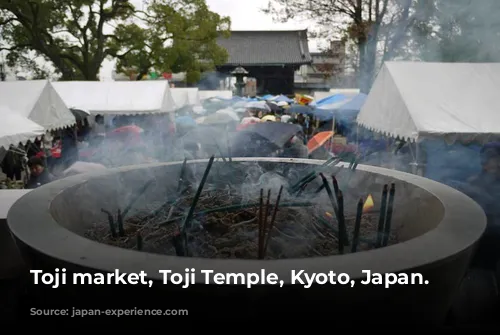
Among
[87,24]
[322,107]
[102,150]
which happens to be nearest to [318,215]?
[102,150]

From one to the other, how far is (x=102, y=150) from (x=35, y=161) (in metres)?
2.10

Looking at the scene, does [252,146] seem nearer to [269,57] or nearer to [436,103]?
[436,103]

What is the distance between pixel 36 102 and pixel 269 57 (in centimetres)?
2796

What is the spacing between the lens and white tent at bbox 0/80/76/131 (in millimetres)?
7363

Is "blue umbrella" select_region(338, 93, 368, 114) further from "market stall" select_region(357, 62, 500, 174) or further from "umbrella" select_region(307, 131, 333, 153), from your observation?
"market stall" select_region(357, 62, 500, 174)

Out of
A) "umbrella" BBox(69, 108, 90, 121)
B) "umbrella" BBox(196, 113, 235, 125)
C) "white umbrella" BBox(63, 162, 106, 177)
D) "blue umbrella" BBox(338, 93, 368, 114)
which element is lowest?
"white umbrella" BBox(63, 162, 106, 177)

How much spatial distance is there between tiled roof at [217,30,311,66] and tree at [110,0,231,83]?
1341cm

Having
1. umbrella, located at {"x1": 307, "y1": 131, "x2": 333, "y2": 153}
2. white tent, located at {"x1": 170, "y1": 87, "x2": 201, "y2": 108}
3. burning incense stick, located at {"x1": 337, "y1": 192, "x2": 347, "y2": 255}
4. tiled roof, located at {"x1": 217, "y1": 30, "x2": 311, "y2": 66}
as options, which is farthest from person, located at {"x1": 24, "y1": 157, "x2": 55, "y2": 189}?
tiled roof, located at {"x1": 217, "y1": 30, "x2": 311, "y2": 66}

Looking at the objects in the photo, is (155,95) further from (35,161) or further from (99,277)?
(99,277)

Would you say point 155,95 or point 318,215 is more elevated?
point 155,95

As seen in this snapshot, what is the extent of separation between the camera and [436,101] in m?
5.96

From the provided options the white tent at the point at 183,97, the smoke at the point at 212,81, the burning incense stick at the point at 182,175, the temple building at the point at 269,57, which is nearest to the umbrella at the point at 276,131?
the burning incense stick at the point at 182,175

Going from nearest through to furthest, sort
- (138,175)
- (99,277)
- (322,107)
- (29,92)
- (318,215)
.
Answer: (99,277) < (318,215) < (138,175) < (29,92) < (322,107)

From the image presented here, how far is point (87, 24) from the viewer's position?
18734 millimetres
